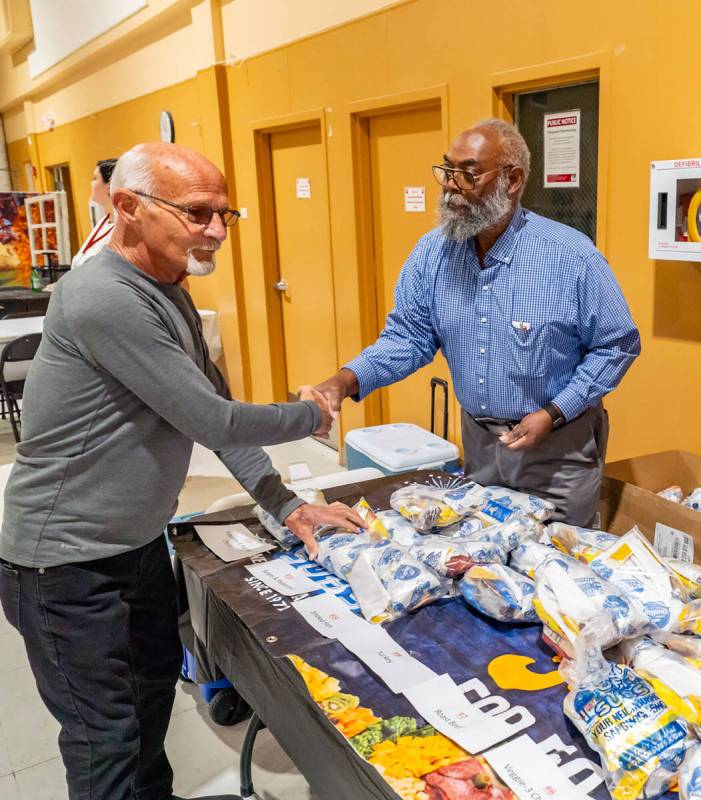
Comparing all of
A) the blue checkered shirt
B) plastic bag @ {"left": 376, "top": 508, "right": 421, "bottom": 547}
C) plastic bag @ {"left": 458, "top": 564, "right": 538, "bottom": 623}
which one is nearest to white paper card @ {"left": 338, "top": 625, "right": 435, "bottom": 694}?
plastic bag @ {"left": 458, "top": 564, "right": 538, "bottom": 623}

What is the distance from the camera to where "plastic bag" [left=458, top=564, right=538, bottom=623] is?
55.6 inches

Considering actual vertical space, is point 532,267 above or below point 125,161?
below

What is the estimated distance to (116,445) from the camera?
4.91 feet

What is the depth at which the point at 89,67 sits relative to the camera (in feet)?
26.7

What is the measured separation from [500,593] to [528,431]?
23.8 inches

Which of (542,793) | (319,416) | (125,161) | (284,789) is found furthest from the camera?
(284,789)

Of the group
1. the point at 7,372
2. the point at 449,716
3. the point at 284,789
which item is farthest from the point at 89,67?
the point at 449,716

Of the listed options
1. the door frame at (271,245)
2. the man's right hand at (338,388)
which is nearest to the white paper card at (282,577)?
the man's right hand at (338,388)

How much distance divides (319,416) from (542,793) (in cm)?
90

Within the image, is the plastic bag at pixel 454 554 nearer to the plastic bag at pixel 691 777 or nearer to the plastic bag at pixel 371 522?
the plastic bag at pixel 371 522

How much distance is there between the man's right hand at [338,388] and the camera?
2.00 meters

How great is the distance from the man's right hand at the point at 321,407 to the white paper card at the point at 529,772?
32.2 inches

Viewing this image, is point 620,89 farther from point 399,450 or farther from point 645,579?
point 645,579

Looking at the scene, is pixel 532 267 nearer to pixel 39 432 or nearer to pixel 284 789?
pixel 39 432
